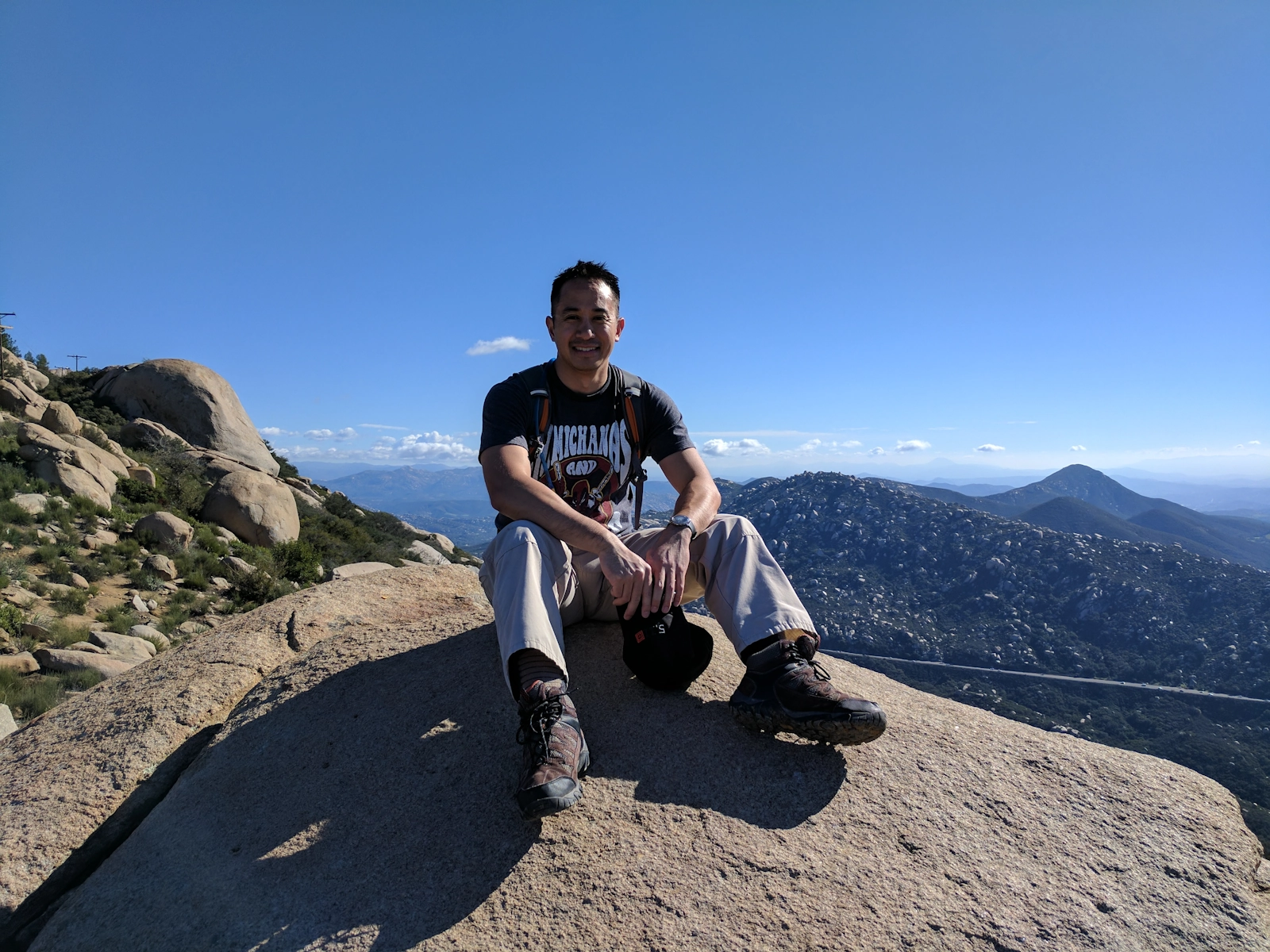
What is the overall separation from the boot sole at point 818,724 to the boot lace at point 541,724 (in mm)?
934

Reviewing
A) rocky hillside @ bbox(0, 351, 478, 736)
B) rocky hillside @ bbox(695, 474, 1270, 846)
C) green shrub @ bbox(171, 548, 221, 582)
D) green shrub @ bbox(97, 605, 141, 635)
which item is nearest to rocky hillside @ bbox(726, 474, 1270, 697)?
rocky hillside @ bbox(695, 474, 1270, 846)

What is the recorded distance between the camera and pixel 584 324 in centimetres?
392

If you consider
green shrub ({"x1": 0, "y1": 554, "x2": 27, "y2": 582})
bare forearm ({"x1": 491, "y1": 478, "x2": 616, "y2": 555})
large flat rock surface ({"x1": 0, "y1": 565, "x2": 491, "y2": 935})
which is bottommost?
green shrub ({"x1": 0, "y1": 554, "x2": 27, "y2": 582})

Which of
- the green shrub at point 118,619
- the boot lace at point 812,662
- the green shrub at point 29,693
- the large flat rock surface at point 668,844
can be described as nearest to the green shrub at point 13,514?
the green shrub at point 118,619

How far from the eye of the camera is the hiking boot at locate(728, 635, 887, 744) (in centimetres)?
287

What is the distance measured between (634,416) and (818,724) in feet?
6.89

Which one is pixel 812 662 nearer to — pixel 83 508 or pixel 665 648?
pixel 665 648

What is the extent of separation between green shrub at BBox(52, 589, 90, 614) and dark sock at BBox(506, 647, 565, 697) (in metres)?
11.6

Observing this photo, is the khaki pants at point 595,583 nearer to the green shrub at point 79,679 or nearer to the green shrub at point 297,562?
the green shrub at point 79,679

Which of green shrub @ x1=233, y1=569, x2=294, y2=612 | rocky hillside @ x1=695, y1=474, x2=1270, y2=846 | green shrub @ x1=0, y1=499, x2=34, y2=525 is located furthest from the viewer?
rocky hillside @ x1=695, y1=474, x2=1270, y2=846

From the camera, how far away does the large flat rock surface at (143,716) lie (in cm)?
311

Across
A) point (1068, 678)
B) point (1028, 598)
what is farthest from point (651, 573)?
point (1028, 598)

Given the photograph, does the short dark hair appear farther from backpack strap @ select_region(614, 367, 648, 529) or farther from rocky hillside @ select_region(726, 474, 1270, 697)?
rocky hillside @ select_region(726, 474, 1270, 697)

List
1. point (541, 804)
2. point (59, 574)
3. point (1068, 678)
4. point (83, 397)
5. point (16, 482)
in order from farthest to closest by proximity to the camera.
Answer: point (1068, 678) < point (83, 397) < point (16, 482) < point (59, 574) < point (541, 804)
